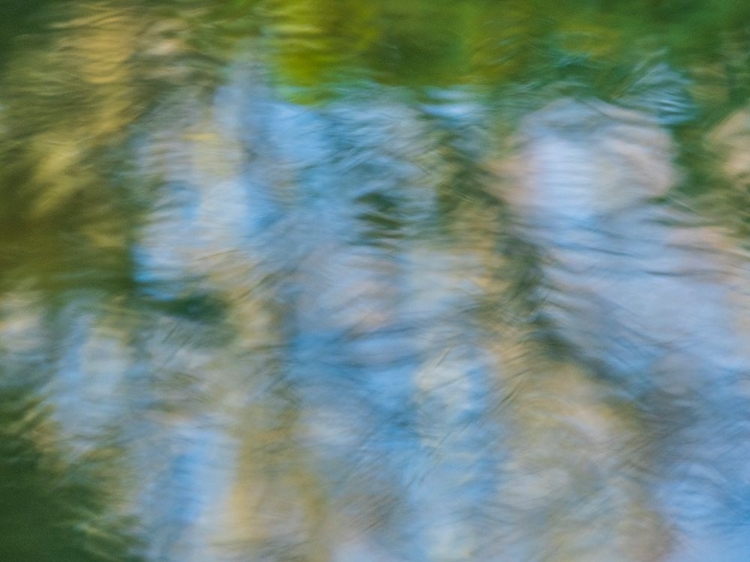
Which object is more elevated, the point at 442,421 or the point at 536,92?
the point at 536,92

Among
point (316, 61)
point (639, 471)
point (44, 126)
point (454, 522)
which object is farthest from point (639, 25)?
point (44, 126)

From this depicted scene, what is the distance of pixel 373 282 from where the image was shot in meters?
1.01

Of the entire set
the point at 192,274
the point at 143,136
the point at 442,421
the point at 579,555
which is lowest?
the point at 579,555

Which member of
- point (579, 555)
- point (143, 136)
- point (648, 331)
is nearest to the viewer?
point (579, 555)

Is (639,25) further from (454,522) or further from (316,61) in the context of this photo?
(454,522)

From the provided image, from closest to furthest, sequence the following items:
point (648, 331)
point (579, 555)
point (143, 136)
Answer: point (579, 555), point (648, 331), point (143, 136)

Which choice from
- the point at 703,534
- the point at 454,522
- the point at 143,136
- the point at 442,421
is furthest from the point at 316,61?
the point at 703,534

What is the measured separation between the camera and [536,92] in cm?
112

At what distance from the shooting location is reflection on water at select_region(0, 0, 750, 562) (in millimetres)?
883

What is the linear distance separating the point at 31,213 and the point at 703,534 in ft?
2.85

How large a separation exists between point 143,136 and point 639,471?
0.75 meters

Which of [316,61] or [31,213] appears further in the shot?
[316,61]

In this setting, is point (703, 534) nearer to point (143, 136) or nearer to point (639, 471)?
point (639, 471)

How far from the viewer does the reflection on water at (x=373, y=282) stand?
883 mm
